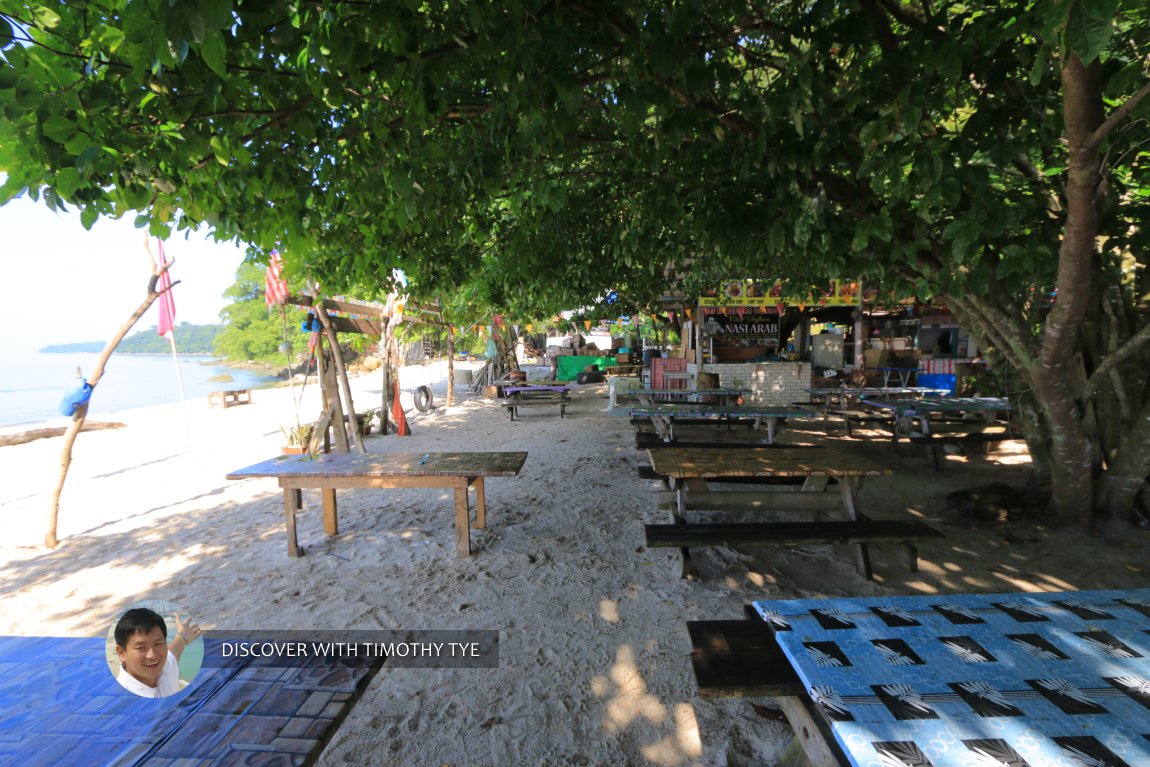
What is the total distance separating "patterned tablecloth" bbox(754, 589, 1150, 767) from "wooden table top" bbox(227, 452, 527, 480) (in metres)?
2.59

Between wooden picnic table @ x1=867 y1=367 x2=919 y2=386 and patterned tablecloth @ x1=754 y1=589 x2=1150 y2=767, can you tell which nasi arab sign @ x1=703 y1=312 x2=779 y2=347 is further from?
patterned tablecloth @ x1=754 y1=589 x2=1150 y2=767

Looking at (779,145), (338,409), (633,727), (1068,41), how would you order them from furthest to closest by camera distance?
(338,409) < (779,145) < (633,727) < (1068,41)

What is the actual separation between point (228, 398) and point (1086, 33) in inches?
805

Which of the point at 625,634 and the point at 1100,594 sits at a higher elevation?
the point at 1100,594

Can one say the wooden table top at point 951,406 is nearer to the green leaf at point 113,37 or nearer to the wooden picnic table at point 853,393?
the wooden picnic table at point 853,393

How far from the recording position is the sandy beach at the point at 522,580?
2170 mm

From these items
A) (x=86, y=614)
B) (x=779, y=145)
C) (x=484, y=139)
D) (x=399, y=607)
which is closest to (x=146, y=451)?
(x=86, y=614)

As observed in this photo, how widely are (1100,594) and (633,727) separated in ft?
6.17

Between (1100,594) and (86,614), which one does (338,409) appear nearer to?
(86,614)

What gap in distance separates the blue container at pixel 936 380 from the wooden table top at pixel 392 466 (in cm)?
1267

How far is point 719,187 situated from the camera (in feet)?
12.8

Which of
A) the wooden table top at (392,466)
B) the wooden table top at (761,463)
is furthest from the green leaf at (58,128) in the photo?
the wooden table top at (761,463)

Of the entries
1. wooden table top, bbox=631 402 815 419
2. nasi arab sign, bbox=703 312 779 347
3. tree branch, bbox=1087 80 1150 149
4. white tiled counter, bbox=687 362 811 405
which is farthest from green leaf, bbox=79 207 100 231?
nasi arab sign, bbox=703 312 779 347

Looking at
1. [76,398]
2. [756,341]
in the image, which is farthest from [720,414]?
[756,341]
